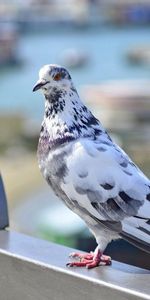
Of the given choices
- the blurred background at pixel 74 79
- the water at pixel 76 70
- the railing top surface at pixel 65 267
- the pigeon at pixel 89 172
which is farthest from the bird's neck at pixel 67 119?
the water at pixel 76 70

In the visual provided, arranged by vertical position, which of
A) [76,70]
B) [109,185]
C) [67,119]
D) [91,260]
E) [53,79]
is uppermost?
[76,70]

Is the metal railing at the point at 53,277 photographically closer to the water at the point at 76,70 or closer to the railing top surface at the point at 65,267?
the railing top surface at the point at 65,267

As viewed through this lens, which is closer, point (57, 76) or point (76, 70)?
point (57, 76)

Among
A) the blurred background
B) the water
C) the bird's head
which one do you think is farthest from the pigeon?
the water

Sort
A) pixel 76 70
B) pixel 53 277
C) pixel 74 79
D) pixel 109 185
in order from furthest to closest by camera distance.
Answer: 1. pixel 76 70
2. pixel 74 79
3. pixel 109 185
4. pixel 53 277

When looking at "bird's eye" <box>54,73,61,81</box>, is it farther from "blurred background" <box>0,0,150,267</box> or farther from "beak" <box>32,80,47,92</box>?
"blurred background" <box>0,0,150,267</box>

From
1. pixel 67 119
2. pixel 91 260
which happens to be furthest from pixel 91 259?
pixel 67 119

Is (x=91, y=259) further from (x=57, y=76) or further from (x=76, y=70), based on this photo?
(x=76, y=70)

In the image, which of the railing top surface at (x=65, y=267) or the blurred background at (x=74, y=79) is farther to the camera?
the blurred background at (x=74, y=79)
